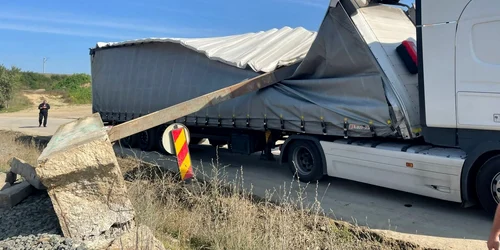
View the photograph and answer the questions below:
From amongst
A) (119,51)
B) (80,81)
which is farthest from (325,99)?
(80,81)

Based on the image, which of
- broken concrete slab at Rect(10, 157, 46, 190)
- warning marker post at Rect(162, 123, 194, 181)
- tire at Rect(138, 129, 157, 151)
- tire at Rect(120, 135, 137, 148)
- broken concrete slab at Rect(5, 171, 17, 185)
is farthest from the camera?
tire at Rect(120, 135, 137, 148)

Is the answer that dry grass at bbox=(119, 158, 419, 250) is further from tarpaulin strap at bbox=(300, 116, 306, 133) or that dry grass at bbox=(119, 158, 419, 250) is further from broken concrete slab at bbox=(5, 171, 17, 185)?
broken concrete slab at bbox=(5, 171, 17, 185)

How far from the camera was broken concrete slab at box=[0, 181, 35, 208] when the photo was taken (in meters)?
6.41

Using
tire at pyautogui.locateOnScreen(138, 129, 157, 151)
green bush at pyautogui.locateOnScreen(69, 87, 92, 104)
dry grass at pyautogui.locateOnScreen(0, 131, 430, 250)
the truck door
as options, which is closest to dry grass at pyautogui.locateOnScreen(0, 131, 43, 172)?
tire at pyautogui.locateOnScreen(138, 129, 157, 151)

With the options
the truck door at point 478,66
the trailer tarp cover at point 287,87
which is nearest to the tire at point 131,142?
the trailer tarp cover at point 287,87

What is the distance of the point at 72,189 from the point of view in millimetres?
4672

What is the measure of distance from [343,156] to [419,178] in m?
1.39

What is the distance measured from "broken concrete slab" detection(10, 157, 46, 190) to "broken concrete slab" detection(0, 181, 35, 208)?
5.7 inches

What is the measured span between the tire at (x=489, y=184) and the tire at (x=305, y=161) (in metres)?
2.62

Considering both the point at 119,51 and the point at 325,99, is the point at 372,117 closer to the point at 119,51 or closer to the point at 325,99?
the point at 325,99

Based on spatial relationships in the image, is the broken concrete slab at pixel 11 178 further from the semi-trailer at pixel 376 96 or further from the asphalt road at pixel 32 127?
the asphalt road at pixel 32 127

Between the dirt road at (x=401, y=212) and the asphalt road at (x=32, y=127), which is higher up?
the asphalt road at (x=32, y=127)

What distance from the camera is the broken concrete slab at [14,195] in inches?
252

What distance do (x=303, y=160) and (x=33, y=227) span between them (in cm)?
450
